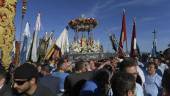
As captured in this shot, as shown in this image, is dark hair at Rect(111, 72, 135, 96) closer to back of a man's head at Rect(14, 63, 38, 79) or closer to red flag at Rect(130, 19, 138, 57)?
back of a man's head at Rect(14, 63, 38, 79)

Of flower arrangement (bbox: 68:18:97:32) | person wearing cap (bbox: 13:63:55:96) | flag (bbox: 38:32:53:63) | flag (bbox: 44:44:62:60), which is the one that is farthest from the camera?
flower arrangement (bbox: 68:18:97:32)

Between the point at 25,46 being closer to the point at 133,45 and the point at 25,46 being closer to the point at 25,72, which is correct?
the point at 133,45

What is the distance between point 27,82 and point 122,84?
53.1 inches

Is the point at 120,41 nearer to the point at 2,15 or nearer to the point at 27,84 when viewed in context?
the point at 2,15

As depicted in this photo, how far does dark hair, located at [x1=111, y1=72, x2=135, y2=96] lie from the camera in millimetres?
4078

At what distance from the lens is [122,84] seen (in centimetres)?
412

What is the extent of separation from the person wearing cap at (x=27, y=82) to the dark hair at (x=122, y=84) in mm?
1176

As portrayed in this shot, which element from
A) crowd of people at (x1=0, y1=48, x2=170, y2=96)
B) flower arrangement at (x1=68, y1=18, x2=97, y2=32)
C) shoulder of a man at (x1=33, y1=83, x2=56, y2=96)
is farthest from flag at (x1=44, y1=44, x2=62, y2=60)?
flower arrangement at (x1=68, y1=18, x2=97, y2=32)

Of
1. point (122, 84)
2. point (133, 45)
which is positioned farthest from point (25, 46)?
point (122, 84)

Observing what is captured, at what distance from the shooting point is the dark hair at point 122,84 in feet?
13.4

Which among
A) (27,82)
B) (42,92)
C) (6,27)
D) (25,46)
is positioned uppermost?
(6,27)

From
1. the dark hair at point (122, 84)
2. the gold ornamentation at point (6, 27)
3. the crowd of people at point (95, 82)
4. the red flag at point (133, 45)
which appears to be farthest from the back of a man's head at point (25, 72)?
the red flag at point (133, 45)

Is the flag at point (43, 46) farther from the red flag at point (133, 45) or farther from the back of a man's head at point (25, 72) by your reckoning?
the back of a man's head at point (25, 72)

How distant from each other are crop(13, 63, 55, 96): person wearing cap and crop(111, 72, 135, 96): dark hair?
118 centimetres
